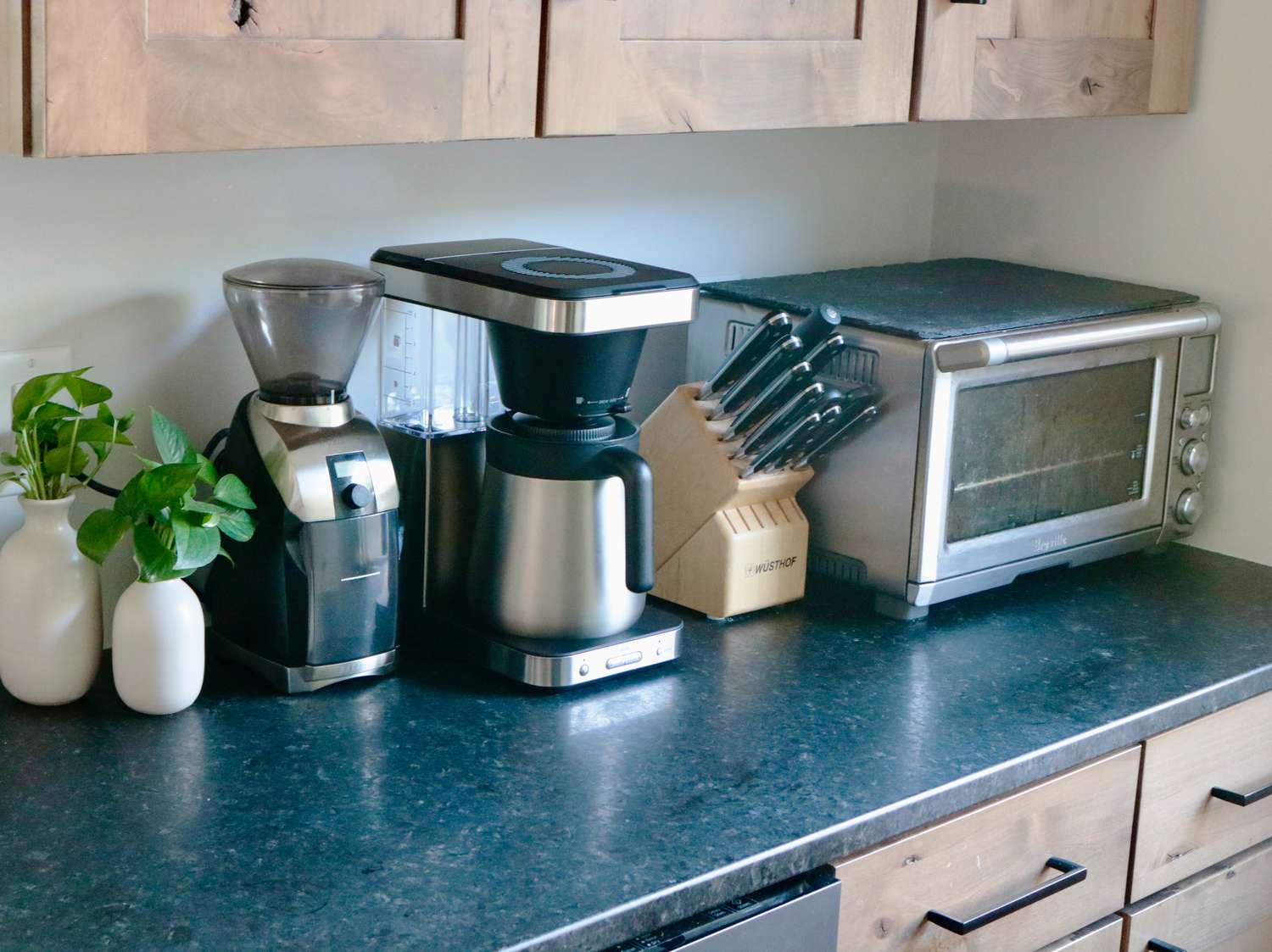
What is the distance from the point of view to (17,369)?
136 centimetres

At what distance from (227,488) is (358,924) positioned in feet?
1.41

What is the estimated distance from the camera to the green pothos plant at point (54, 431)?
1.28m

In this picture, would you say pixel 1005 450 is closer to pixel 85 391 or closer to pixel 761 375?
pixel 761 375

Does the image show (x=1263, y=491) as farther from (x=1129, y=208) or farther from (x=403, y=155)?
(x=403, y=155)

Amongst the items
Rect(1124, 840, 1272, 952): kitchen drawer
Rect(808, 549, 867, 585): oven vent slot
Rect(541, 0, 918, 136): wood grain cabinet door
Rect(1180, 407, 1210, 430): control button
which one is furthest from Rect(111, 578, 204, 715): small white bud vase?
Rect(1180, 407, 1210, 430): control button

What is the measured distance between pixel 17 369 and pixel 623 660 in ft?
2.05

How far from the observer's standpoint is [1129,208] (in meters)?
1.96

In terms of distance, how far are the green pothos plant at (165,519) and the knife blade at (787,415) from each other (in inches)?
22.6

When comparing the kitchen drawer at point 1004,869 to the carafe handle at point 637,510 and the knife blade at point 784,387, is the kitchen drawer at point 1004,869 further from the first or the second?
the knife blade at point 784,387

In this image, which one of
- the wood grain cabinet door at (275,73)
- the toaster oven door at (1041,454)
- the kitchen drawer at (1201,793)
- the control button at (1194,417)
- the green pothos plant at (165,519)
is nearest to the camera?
the wood grain cabinet door at (275,73)

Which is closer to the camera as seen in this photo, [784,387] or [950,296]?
[784,387]

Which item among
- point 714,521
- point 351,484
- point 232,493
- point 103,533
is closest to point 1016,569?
Result: point 714,521

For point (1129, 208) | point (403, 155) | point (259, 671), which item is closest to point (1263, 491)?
point (1129, 208)

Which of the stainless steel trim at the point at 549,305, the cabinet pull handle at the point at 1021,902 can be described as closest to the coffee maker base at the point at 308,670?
the stainless steel trim at the point at 549,305
